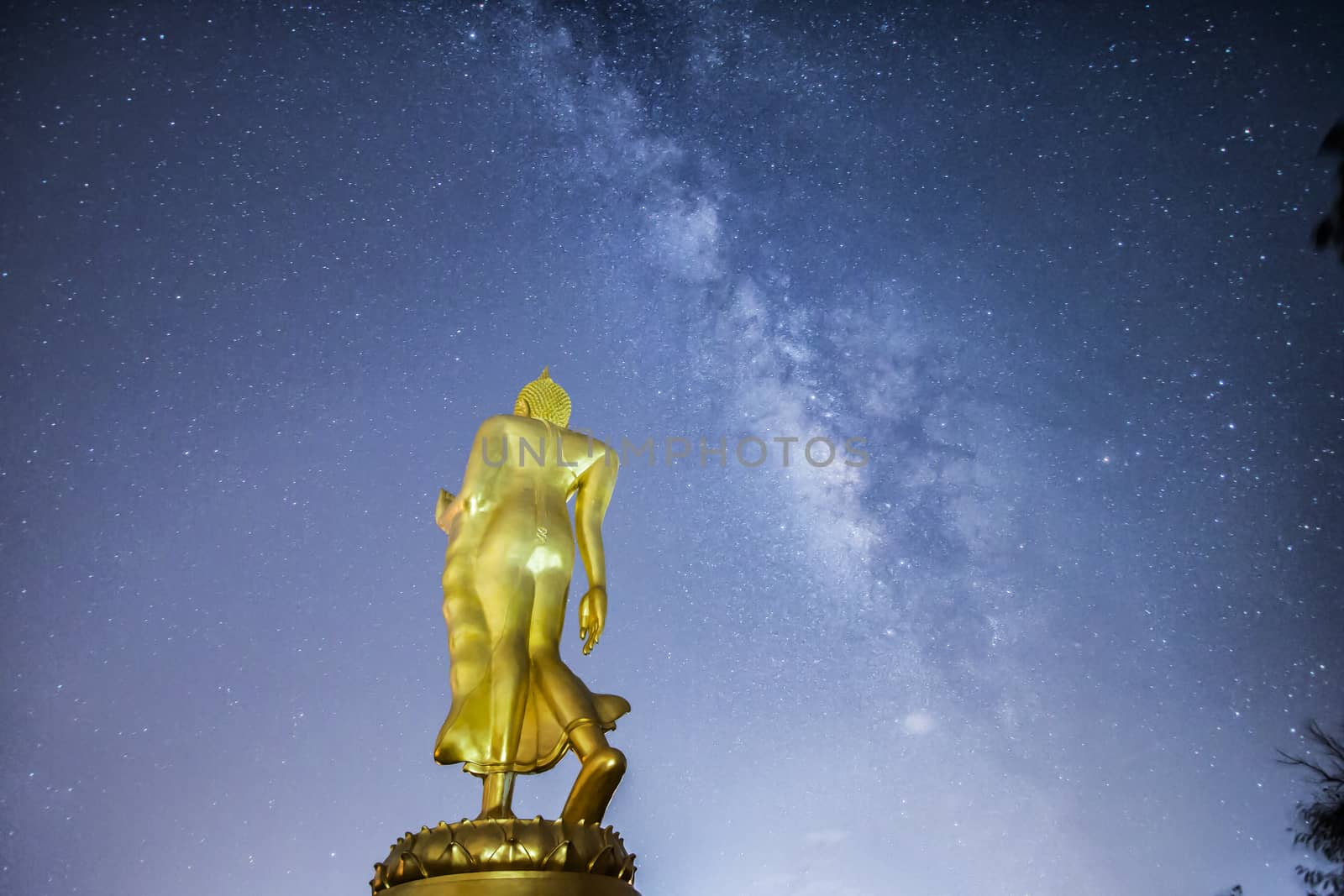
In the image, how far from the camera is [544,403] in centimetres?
840

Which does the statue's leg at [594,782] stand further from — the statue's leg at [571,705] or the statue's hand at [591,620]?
the statue's hand at [591,620]

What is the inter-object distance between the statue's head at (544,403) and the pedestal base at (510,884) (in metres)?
3.38

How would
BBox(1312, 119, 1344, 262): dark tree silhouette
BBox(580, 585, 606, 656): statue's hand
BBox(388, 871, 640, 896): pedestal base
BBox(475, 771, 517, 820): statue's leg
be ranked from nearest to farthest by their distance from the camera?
BBox(1312, 119, 1344, 262): dark tree silhouette < BBox(388, 871, 640, 896): pedestal base < BBox(475, 771, 517, 820): statue's leg < BBox(580, 585, 606, 656): statue's hand

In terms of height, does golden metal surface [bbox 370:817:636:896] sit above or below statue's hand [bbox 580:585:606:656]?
below

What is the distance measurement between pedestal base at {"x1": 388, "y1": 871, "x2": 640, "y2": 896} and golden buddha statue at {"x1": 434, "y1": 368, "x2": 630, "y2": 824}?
1.52ft

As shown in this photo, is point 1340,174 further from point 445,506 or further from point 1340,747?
point 1340,747

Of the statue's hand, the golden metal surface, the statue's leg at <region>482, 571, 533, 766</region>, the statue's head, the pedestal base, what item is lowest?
the pedestal base

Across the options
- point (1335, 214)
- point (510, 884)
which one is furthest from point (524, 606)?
point (1335, 214)

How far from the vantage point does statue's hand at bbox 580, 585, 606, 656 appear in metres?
7.62

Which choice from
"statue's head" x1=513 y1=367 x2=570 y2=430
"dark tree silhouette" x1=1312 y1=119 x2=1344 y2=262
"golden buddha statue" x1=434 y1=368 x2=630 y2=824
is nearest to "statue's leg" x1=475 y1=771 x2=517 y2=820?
"golden buddha statue" x1=434 y1=368 x2=630 y2=824

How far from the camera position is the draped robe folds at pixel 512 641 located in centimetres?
677

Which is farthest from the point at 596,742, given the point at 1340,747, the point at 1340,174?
the point at 1340,747

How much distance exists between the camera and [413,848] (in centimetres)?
613

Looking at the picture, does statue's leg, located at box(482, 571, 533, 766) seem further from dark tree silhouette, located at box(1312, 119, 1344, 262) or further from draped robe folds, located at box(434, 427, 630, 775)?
dark tree silhouette, located at box(1312, 119, 1344, 262)
